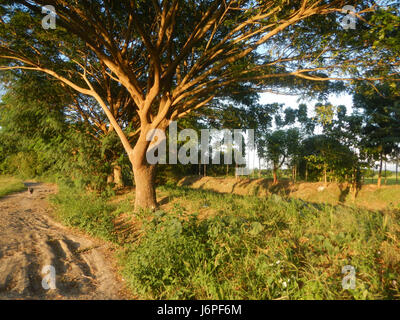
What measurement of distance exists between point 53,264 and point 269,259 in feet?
12.5

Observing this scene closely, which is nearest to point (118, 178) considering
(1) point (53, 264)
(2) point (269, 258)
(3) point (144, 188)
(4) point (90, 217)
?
(4) point (90, 217)

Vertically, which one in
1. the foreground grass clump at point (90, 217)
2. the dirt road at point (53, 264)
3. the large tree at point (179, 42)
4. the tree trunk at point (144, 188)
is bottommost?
the dirt road at point (53, 264)

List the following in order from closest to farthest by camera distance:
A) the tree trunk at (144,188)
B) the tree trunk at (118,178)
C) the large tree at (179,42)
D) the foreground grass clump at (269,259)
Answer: the foreground grass clump at (269,259)
the large tree at (179,42)
the tree trunk at (144,188)
the tree trunk at (118,178)

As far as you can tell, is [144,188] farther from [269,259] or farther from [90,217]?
[269,259]

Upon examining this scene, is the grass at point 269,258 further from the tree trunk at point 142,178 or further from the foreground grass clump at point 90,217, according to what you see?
the tree trunk at point 142,178

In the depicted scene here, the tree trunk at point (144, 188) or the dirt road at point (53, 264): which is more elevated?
the tree trunk at point (144, 188)

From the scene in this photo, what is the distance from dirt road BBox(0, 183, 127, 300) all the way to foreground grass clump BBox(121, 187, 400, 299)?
0.48 meters

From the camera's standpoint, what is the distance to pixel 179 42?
23.4ft

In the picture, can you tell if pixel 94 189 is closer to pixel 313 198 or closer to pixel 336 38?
pixel 336 38

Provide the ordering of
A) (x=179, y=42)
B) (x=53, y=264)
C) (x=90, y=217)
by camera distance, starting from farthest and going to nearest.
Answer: (x=179, y=42) < (x=90, y=217) < (x=53, y=264)

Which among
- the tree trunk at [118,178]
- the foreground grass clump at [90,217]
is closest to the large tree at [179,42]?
the foreground grass clump at [90,217]

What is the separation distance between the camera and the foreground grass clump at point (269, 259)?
227cm

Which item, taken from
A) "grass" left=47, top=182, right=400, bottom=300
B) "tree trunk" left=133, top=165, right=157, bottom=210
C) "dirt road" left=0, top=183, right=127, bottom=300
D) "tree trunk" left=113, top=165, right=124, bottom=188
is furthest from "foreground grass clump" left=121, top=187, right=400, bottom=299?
"tree trunk" left=113, top=165, right=124, bottom=188
